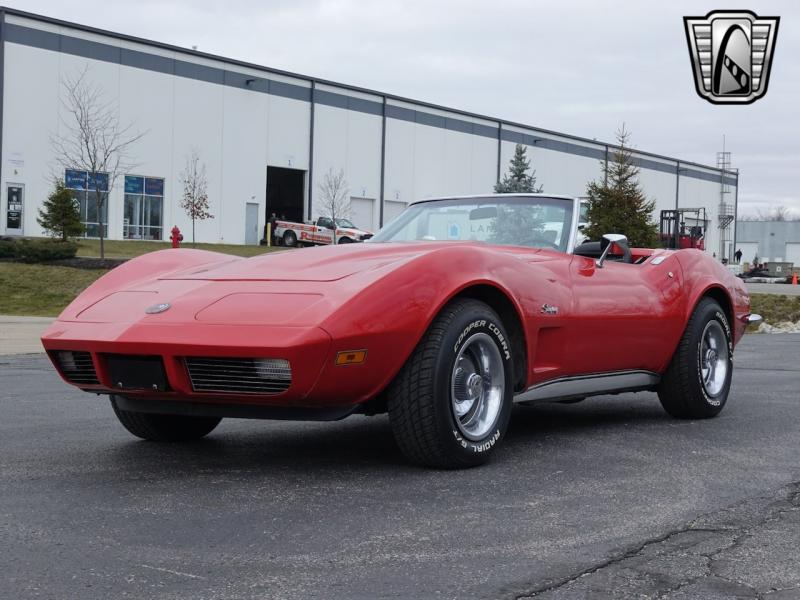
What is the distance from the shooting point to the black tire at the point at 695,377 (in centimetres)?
655

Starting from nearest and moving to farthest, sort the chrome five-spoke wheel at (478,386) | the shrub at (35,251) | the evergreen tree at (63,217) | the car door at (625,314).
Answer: the chrome five-spoke wheel at (478,386), the car door at (625,314), the shrub at (35,251), the evergreen tree at (63,217)

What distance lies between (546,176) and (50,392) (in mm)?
58823

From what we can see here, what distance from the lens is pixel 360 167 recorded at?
54.1 meters

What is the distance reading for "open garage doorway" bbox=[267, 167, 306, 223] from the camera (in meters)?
51.8

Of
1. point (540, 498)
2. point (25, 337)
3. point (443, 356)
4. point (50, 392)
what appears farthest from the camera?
point (25, 337)

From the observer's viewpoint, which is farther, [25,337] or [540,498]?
[25,337]

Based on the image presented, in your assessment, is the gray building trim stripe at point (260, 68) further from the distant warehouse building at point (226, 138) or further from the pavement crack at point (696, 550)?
the pavement crack at point (696, 550)

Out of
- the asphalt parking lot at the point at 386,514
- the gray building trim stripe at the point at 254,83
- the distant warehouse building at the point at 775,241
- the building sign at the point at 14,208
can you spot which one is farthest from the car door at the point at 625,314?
the distant warehouse building at the point at 775,241

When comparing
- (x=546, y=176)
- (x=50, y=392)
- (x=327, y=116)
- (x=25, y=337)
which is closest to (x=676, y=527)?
(x=50, y=392)

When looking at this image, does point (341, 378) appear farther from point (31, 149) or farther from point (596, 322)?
point (31, 149)

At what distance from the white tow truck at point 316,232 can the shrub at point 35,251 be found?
1921cm

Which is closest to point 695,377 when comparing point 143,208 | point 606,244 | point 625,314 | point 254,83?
point 625,314

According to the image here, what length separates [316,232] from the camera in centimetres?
4769

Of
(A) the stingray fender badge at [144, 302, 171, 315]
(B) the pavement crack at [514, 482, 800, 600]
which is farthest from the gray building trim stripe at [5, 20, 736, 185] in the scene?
(B) the pavement crack at [514, 482, 800, 600]
